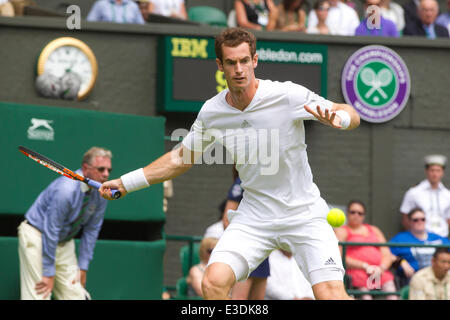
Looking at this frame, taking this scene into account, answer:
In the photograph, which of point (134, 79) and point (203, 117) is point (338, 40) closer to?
point (134, 79)

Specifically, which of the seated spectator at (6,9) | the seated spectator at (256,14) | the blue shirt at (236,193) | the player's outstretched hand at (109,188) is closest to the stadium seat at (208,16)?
the seated spectator at (256,14)

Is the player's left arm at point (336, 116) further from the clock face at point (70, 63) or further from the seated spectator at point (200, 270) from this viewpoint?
the clock face at point (70, 63)

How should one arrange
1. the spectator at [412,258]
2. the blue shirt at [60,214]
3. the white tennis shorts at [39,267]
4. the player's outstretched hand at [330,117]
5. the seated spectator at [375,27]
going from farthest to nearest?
the seated spectator at [375,27] → the spectator at [412,258] → the white tennis shorts at [39,267] → the blue shirt at [60,214] → the player's outstretched hand at [330,117]

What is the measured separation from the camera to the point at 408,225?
12.0 meters

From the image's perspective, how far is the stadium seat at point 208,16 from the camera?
12.9m

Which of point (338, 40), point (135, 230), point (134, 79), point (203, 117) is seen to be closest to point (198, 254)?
point (135, 230)

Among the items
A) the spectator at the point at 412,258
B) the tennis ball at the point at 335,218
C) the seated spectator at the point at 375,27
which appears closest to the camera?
the tennis ball at the point at 335,218

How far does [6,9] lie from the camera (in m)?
11.3

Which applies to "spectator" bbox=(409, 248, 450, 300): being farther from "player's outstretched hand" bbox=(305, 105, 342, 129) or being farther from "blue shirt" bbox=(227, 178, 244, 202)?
"player's outstretched hand" bbox=(305, 105, 342, 129)

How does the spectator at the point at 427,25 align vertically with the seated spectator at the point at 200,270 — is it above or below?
above

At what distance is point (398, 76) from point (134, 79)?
11.2 feet

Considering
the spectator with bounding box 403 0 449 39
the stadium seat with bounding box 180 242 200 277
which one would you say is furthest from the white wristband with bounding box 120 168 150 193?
the spectator with bounding box 403 0 449 39

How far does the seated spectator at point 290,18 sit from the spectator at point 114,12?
183cm

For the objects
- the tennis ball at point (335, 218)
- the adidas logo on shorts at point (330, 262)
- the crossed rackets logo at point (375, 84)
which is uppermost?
the crossed rackets logo at point (375, 84)
